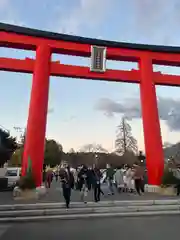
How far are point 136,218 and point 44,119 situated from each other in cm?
781

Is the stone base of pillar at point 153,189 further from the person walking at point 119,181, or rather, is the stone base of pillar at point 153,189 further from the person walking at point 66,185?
the person walking at point 66,185

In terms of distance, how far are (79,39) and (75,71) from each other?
5.64 ft

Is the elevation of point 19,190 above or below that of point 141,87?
below

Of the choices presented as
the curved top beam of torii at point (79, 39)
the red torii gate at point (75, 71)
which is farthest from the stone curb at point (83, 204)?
the curved top beam of torii at point (79, 39)

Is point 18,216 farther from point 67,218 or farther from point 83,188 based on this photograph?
point 83,188

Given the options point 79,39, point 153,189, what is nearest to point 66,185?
point 153,189

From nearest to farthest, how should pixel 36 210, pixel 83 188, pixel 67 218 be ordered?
pixel 67 218 < pixel 36 210 < pixel 83 188

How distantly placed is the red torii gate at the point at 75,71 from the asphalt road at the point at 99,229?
22.0 feet

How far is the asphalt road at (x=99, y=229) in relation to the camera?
23.1 ft

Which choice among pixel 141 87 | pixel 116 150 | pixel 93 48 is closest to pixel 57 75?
pixel 93 48

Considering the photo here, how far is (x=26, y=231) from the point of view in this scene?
782 cm

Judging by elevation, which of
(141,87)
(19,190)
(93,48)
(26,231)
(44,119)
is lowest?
(26,231)

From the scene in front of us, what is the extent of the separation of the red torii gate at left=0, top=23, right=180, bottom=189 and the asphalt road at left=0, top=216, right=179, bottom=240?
6.70m

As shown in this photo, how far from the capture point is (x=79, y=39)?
17234 mm
